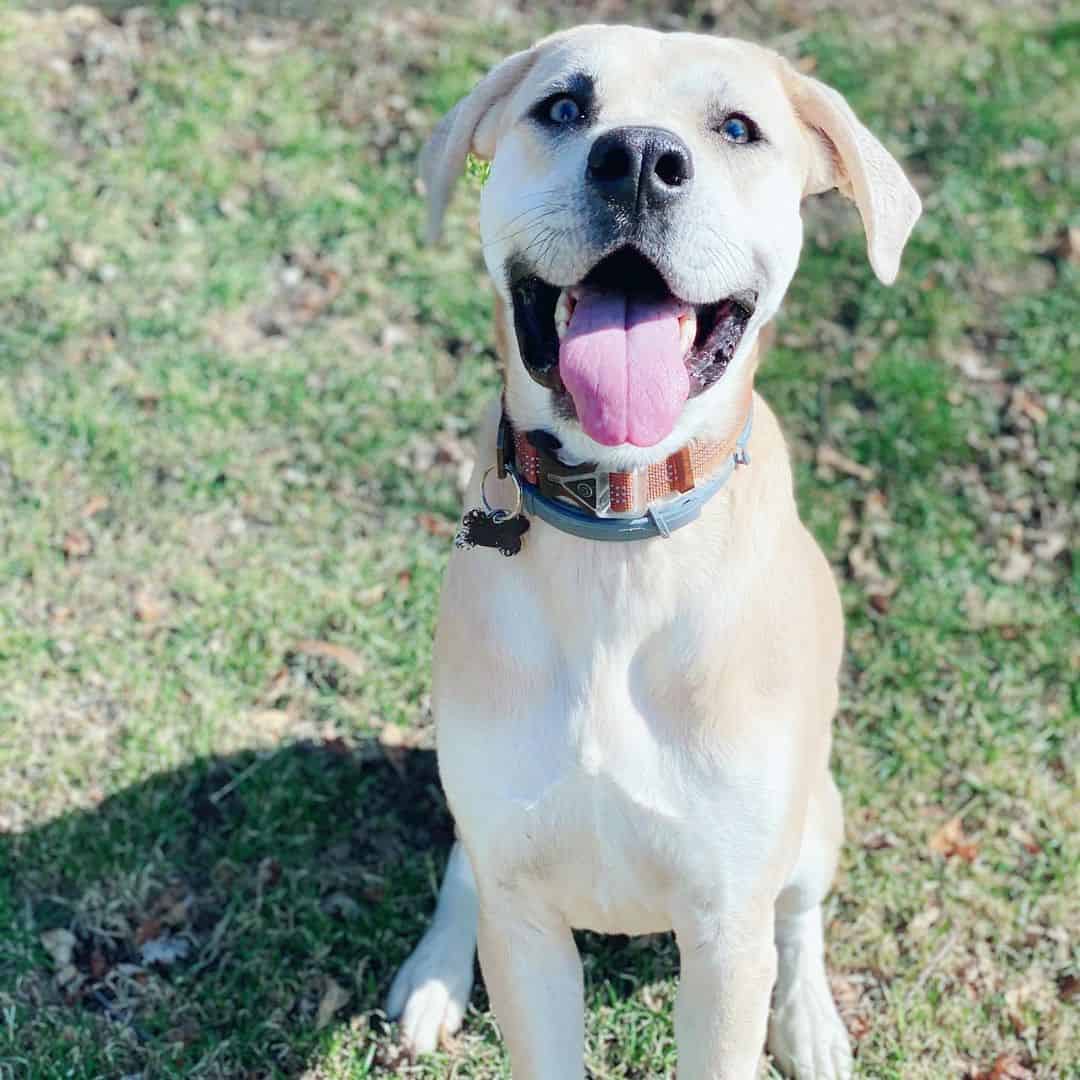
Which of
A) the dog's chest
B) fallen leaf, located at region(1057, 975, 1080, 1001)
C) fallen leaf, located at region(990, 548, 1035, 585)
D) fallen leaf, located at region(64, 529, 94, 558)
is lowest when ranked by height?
fallen leaf, located at region(1057, 975, 1080, 1001)

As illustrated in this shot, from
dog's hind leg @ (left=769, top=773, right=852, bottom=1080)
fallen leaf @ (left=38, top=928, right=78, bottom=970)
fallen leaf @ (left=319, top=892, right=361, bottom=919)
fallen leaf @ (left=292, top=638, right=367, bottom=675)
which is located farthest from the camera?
fallen leaf @ (left=292, top=638, right=367, bottom=675)

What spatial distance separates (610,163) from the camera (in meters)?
2.48

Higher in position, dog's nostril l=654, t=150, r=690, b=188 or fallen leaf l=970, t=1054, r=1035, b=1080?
dog's nostril l=654, t=150, r=690, b=188

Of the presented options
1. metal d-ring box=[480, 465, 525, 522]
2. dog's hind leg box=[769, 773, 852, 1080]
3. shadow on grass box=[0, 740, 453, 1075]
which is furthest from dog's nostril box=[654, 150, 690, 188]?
shadow on grass box=[0, 740, 453, 1075]

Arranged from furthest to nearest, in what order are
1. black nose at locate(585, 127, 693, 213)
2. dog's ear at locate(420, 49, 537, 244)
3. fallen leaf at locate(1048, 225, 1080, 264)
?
1. fallen leaf at locate(1048, 225, 1080, 264)
2. dog's ear at locate(420, 49, 537, 244)
3. black nose at locate(585, 127, 693, 213)

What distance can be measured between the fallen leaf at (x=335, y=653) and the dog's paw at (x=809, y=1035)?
1619 mm

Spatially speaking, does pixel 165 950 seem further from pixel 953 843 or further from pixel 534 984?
pixel 953 843

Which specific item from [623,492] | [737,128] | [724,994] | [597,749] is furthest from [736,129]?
[724,994]

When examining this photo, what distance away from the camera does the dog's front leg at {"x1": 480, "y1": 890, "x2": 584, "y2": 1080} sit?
296 cm

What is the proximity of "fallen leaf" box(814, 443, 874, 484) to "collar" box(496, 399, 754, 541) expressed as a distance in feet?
8.11

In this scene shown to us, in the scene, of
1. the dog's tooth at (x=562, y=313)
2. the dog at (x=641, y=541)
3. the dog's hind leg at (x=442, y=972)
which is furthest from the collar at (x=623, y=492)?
the dog's hind leg at (x=442, y=972)

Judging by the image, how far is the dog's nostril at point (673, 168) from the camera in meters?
2.46

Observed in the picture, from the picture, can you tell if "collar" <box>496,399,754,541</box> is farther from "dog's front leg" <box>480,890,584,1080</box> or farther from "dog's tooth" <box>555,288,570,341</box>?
"dog's front leg" <box>480,890,584,1080</box>

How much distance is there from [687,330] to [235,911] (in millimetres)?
2194
